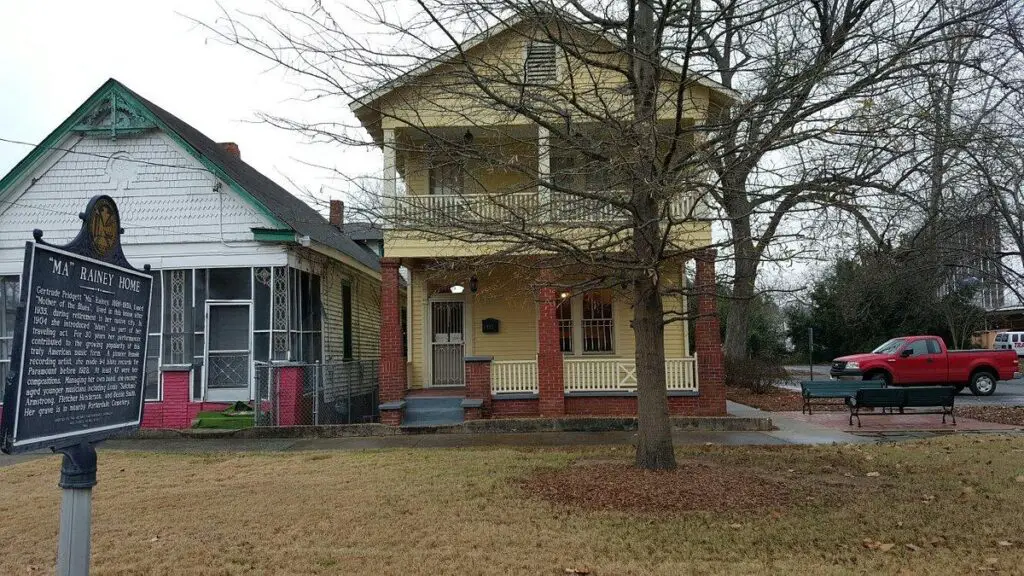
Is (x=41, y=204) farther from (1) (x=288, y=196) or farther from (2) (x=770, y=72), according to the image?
(2) (x=770, y=72)

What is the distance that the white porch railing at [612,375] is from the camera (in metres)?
14.4

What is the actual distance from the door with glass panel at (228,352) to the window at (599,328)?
759 cm

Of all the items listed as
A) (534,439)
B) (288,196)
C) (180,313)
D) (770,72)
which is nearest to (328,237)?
(180,313)

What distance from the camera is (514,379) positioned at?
48.2ft

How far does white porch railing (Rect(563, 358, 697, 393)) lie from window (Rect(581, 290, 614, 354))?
98.0 inches

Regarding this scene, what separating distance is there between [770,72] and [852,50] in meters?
0.74

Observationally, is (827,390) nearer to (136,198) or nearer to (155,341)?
(155,341)

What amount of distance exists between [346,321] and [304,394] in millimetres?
5213

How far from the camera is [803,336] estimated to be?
44.6 meters

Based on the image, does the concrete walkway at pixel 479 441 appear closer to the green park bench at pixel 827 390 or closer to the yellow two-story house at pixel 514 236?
the yellow two-story house at pixel 514 236

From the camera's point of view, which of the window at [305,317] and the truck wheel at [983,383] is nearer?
the window at [305,317]

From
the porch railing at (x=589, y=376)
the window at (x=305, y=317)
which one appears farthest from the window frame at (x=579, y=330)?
the window at (x=305, y=317)

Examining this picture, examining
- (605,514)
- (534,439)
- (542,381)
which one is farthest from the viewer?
(542,381)

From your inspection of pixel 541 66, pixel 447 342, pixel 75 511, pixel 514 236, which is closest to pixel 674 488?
pixel 514 236
